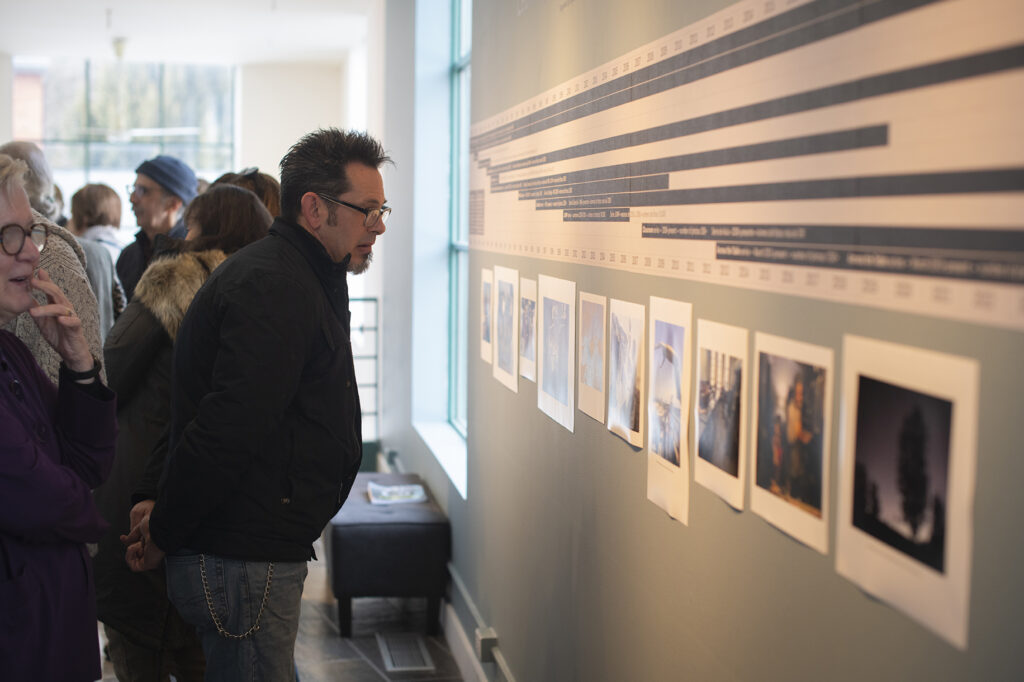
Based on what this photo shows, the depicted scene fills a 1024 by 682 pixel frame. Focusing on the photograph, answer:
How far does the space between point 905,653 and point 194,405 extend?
4.90 ft

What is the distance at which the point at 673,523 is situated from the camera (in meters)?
1.78

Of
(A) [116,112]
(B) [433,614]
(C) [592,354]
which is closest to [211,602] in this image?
(C) [592,354]

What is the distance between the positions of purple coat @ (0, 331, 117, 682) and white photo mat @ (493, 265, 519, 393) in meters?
1.30

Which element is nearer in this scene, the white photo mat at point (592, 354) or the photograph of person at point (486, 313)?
the white photo mat at point (592, 354)

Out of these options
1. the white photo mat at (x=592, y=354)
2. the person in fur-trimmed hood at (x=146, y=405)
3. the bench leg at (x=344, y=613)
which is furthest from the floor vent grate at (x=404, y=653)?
the white photo mat at (x=592, y=354)

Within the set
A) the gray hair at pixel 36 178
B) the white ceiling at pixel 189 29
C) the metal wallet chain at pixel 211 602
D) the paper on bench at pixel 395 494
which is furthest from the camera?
the white ceiling at pixel 189 29

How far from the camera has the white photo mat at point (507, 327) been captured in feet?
9.57

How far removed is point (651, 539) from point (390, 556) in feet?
8.26

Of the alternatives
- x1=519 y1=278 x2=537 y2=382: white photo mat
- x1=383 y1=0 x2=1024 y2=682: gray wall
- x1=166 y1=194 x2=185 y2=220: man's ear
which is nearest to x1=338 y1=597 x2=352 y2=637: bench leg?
x1=383 y1=0 x2=1024 y2=682: gray wall

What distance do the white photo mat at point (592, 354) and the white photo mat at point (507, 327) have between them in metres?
0.62

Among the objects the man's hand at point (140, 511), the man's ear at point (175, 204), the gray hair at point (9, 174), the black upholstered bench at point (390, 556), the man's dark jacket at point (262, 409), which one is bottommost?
the black upholstered bench at point (390, 556)

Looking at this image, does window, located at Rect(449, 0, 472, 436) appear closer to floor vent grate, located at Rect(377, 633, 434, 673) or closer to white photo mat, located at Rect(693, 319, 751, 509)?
floor vent grate, located at Rect(377, 633, 434, 673)

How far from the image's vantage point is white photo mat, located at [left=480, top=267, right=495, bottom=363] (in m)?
3.22

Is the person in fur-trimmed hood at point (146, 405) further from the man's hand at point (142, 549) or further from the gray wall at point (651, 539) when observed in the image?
the gray wall at point (651, 539)
